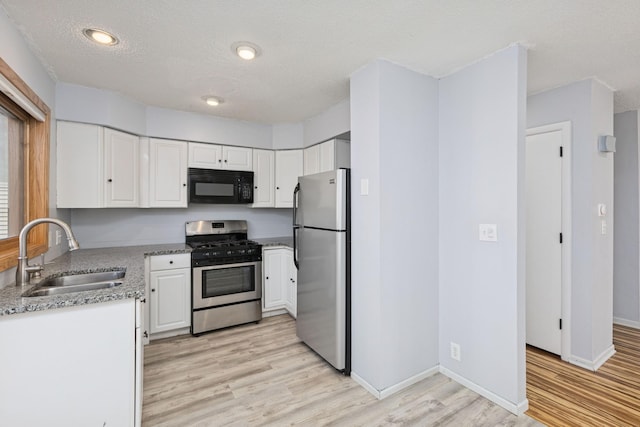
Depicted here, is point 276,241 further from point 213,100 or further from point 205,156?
point 213,100

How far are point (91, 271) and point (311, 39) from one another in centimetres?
214

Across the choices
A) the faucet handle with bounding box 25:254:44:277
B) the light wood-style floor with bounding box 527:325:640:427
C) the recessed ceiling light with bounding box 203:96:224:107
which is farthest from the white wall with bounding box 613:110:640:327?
the faucet handle with bounding box 25:254:44:277

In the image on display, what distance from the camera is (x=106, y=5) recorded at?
5.24 feet

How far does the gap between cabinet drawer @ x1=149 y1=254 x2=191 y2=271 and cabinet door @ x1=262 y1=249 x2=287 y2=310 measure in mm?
845

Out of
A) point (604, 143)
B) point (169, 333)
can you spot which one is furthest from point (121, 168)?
point (604, 143)

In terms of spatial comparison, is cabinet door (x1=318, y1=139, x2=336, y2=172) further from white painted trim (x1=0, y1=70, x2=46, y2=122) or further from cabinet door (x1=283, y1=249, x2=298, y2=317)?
white painted trim (x1=0, y1=70, x2=46, y2=122)

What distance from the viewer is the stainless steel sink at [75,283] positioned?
176 centimetres

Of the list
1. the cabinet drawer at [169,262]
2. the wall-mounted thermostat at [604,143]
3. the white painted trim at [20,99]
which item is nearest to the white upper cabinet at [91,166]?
the white painted trim at [20,99]

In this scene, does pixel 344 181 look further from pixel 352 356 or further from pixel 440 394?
pixel 440 394

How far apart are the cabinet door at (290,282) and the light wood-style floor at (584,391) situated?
7.55 ft

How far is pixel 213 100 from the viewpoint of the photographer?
3.02 metres

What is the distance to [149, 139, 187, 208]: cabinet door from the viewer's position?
3.29 metres

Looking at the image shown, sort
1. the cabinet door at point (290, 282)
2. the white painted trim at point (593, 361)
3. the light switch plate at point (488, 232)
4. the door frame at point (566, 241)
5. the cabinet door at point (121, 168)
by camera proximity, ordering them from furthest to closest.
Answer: the cabinet door at point (290, 282)
the cabinet door at point (121, 168)
the door frame at point (566, 241)
the white painted trim at point (593, 361)
the light switch plate at point (488, 232)

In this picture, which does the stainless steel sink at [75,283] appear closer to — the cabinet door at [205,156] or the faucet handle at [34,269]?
the faucet handle at [34,269]
